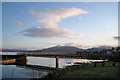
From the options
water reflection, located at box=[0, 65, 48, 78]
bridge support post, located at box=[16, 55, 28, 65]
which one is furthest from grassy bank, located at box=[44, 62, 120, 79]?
bridge support post, located at box=[16, 55, 28, 65]

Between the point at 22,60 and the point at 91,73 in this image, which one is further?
the point at 22,60

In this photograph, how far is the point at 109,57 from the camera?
4147 centimetres

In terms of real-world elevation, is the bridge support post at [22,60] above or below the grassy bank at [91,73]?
below

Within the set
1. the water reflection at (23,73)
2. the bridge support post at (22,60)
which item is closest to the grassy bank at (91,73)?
the water reflection at (23,73)

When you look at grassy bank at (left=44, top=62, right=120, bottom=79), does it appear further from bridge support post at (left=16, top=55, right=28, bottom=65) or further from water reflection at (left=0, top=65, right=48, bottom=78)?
bridge support post at (left=16, top=55, right=28, bottom=65)

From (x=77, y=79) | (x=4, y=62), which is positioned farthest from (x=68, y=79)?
(x=4, y=62)

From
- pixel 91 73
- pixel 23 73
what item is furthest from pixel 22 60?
pixel 91 73

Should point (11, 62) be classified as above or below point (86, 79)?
below

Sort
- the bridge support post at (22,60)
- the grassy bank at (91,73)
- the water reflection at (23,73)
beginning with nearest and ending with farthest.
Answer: the grassy bank at (91,73) → the water reflection at (23,73) → the bridge support post at (22,60)

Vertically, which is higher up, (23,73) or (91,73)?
(91,73)

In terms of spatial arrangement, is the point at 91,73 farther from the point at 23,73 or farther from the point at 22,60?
the point at 22,60

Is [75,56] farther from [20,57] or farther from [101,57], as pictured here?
[20,57]

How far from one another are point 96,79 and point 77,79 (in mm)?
2248

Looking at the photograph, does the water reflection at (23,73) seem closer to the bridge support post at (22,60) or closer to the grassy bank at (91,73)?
the grassy bank at (91,73)
